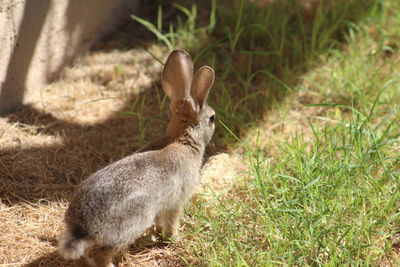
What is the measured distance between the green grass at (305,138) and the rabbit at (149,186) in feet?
0.91

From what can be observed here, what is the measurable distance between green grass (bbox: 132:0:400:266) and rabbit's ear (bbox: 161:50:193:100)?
1.81ft

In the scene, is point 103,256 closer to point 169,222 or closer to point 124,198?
point 124,198

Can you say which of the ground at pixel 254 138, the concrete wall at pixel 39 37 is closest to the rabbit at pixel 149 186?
the ground at pixel 254 138

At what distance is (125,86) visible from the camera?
4832mm

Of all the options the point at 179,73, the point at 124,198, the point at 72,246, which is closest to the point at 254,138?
the point at 179,73

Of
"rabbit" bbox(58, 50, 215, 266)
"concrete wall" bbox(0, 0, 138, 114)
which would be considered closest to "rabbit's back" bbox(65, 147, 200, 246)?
"rabbit" bbox(58, 50, 215, 266)

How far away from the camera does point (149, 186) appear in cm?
299

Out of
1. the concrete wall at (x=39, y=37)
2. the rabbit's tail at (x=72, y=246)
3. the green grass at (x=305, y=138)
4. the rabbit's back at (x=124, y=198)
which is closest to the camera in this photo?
the rabbit's tail at (x=72, y=246)

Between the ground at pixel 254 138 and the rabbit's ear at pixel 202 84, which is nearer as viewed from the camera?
the ground at pixel 254 138

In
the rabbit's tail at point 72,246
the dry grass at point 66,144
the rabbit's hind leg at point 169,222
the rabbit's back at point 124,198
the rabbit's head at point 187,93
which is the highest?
the rabbit's head at point 187,93

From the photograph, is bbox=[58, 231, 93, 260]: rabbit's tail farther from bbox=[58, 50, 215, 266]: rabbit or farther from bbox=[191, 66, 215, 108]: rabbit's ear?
bbox=[191, 66, 215, 108]: rabbit's ear

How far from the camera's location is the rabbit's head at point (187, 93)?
3.43m

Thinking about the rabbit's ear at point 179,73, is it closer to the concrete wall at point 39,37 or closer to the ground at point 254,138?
the ground at point 254,138

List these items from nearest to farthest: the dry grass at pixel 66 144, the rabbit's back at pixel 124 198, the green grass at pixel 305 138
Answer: the rabbit's back at pixel 124 198
the green grass at pixel 305 138
the dry grass at pixel 66 144
